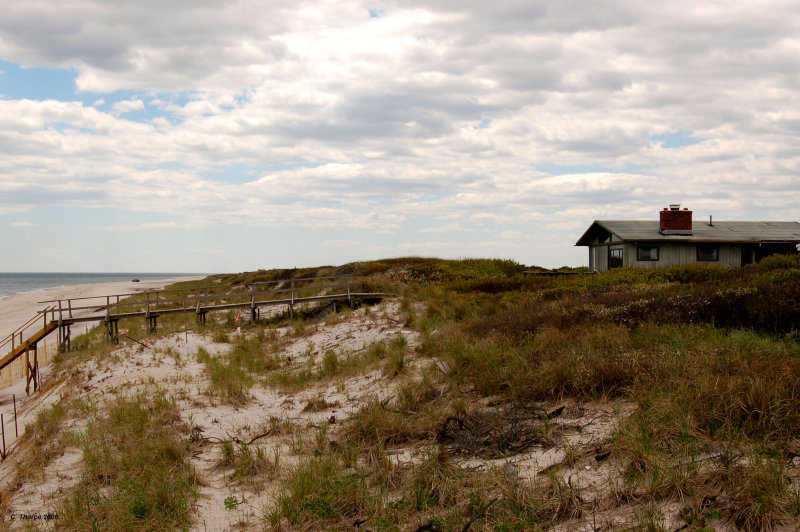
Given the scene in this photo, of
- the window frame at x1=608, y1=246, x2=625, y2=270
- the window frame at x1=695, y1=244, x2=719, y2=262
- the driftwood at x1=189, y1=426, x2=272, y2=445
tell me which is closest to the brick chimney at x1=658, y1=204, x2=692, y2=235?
the window frame at x1=695, y1=244, x2=719, y2=262

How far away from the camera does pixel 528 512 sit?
5.31 m

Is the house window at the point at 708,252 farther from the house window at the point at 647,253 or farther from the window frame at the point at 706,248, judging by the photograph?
the house window at the point at 647,253

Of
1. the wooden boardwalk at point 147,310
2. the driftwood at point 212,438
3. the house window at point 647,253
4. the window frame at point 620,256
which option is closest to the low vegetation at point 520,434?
the driftwood at point 212,438

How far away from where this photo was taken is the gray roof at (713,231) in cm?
3073

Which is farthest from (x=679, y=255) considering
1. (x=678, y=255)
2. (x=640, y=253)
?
(x=640, y=253)

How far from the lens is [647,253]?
102 ft

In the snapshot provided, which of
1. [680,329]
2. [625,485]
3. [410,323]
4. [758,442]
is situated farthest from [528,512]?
[410,323]

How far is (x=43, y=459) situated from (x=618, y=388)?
28.4 feet

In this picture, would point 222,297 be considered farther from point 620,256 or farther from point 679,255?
point 679,255

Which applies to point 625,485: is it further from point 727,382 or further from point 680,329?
point 680,329

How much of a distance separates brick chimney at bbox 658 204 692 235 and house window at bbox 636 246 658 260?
1.37 m

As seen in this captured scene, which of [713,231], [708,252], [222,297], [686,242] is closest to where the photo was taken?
[222,297]

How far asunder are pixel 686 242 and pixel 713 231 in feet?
9.43

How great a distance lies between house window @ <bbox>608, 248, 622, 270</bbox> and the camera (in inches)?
1273
